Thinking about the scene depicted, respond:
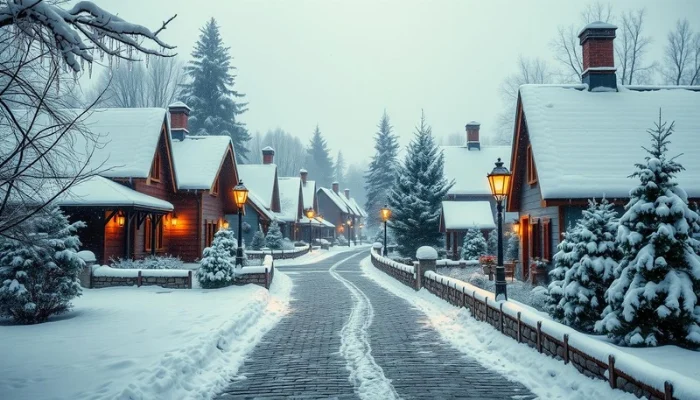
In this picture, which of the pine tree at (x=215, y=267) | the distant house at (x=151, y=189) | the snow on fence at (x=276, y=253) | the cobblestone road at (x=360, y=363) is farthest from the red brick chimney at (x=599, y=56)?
the snow on fence at (x=276, y=253)

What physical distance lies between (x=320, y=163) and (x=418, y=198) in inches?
3425

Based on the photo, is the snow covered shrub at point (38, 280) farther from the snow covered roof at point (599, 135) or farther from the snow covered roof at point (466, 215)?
the snow covered roof at point (466, 215)

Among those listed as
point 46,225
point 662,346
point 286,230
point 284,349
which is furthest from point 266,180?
point 662,346

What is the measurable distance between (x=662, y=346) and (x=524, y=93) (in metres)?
13.9

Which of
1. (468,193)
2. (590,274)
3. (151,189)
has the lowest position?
(590,274)

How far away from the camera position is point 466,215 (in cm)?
3384

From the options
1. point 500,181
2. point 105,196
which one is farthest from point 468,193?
point 500,181

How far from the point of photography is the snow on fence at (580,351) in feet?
17.0

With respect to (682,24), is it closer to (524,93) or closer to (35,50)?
(524,93)

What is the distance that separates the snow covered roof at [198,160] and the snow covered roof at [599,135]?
16.7 metres

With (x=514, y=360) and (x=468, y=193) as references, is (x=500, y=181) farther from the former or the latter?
(x=468, y=193)

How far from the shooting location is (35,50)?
17.9 feet

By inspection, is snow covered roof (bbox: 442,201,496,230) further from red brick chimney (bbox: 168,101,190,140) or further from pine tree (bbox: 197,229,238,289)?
pine tree (bbox: 197,229,238,289)

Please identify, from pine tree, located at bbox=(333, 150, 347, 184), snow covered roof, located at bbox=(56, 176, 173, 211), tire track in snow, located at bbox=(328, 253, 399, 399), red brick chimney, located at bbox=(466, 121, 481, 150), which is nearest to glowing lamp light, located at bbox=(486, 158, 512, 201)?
tire track in snow, located at bbox=(328, 253, 399, 399)
